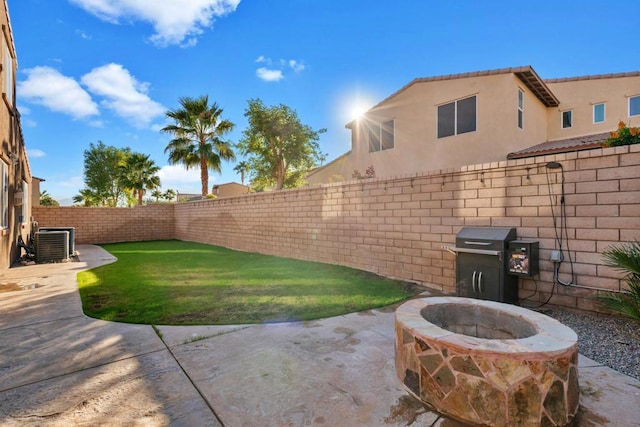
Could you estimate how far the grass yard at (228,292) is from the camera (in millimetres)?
3953

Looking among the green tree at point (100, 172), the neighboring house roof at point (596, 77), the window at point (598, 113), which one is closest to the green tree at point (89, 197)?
the green tree at point (100, 172)

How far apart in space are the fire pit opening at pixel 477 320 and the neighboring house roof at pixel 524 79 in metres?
9.61

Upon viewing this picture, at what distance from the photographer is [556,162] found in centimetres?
412

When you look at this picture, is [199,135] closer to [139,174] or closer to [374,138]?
[374,138]

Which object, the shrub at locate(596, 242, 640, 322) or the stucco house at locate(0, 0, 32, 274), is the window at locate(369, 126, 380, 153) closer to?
the shrub at locate(596, 242, 640, 322)

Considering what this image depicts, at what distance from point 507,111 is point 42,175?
25.7 metres

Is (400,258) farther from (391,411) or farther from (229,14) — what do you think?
(229,14)

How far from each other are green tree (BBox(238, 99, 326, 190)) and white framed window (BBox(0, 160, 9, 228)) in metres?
14.0

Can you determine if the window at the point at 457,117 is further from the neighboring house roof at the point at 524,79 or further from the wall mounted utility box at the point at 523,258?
the wall mounted utility box at the point at 523,258

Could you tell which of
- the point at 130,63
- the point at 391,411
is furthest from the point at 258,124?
the point at 391,411

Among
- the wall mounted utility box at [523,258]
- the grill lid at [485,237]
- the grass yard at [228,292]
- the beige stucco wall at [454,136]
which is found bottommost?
the grass yard at [228,292]

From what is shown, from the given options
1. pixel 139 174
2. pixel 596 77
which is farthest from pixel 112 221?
pixel 596 77

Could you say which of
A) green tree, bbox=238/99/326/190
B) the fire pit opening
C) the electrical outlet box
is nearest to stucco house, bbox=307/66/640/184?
the electrical outlet box

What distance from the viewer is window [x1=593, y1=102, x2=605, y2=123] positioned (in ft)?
43.1
